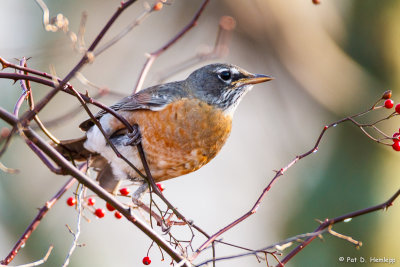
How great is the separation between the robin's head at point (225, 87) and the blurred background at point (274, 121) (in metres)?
1.90

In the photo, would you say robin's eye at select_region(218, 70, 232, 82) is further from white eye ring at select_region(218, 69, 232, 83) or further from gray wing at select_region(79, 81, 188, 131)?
gray wing at select_region(79, 81, 188, 131)

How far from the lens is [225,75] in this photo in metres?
3.52

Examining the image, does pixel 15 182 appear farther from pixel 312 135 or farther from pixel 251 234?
pixel 312 135

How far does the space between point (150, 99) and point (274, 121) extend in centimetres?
435

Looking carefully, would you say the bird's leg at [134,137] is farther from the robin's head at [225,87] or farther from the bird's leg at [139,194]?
the robin's head at [225,87]

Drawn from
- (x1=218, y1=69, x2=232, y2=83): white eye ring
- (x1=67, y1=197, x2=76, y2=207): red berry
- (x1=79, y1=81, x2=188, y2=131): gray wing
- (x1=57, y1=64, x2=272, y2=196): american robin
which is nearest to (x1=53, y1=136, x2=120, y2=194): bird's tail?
(x1=57, y1=64, x2=272, y2=196): american robin

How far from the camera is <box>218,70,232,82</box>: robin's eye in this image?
3.50 meters

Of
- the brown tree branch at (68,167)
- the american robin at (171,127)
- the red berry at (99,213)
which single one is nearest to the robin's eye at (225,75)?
the american robin at (171,127)

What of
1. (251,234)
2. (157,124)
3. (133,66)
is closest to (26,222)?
(133,66)

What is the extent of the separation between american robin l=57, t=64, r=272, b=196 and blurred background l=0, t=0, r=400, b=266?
77.4 inches

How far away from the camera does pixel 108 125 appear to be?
325 cm

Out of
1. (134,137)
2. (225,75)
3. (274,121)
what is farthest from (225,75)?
(274,121)

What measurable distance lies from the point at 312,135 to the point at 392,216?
1.78m

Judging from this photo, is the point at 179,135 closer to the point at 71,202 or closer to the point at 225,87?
the point at 225,87
